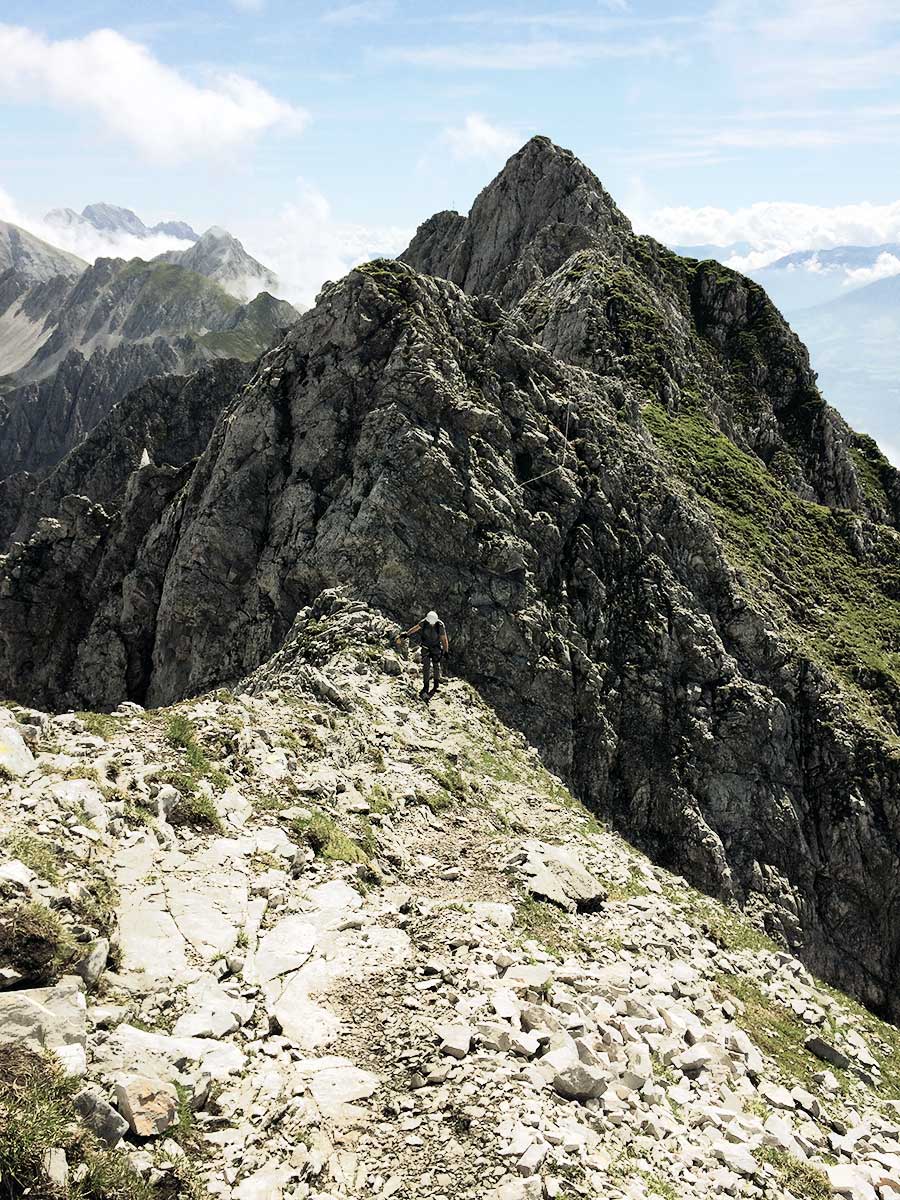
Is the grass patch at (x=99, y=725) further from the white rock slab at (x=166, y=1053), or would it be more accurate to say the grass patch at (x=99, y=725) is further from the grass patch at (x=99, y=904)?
the white rock slab at (x=166, y=1053)

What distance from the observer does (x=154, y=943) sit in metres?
10.4

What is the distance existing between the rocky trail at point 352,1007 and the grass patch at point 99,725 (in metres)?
0.05

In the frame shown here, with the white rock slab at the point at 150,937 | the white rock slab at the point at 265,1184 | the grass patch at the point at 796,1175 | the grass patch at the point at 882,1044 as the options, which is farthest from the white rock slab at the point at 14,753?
the grass patch at the point at 882,1044

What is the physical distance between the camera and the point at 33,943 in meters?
8.58

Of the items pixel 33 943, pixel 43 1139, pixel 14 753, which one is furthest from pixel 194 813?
pixel 43 1139

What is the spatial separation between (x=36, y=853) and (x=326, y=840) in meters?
6.07

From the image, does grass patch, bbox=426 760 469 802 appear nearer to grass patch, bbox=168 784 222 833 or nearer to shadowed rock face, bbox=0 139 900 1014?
grass patch, bbox=168 784 222 833

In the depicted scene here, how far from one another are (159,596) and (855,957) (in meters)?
41.9

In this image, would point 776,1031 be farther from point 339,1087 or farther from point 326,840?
point 339,1087

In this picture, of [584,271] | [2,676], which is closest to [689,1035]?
[2,676]

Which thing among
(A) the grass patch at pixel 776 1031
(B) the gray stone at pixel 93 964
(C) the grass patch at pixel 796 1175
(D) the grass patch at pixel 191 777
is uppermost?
(D) the grass patch at pixel 191 777

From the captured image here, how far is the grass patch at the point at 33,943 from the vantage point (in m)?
8.35

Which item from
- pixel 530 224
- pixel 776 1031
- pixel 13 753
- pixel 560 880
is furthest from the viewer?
pixel 530 224

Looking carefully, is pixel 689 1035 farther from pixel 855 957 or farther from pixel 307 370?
pixel 307 370
